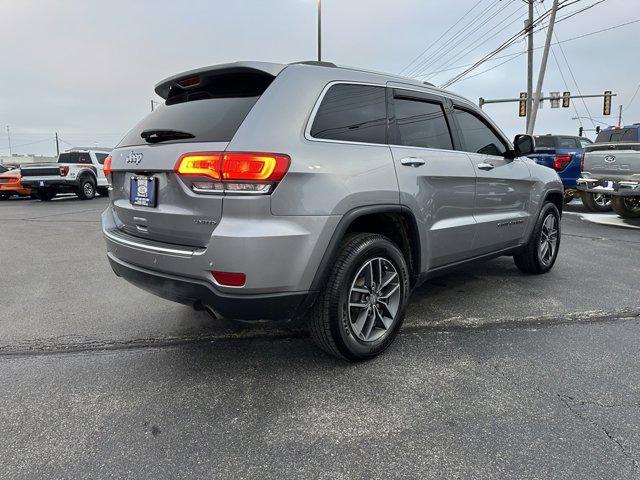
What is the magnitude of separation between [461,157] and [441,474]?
2546 mm

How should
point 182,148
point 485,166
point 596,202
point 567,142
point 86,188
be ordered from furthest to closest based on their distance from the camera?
1. point 86,188
2. point 567,142
3. point 596,202
4. point 485,166
5. point 182,148

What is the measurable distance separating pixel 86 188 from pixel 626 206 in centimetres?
1716

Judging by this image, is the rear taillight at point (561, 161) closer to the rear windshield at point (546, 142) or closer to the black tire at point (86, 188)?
the rear windshield at point (546, 142)

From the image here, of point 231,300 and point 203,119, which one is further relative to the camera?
point 203,119

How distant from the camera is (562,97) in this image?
83.4 feet

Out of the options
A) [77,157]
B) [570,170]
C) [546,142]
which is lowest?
[570,170]

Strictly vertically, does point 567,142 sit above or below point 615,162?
above

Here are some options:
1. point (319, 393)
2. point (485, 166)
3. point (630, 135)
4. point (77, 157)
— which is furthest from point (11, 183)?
point (630, 135)

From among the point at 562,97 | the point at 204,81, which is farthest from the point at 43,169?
the point at 562,97

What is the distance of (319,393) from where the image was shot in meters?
2.64

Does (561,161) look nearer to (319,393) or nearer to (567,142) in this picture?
(567,142)

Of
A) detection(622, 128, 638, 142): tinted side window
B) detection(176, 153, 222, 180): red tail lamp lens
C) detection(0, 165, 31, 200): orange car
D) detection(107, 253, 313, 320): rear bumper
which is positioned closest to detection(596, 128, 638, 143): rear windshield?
detection(622, 128, 638, 142): tinted side window

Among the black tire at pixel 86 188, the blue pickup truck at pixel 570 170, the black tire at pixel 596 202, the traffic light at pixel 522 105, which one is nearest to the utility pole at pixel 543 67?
the traffic light at pixel 522 105

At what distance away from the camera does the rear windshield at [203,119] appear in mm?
2539
